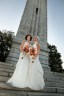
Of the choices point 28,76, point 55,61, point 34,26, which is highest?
point 34,26

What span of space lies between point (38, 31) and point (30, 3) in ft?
15.1

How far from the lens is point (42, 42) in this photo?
42.6 ft

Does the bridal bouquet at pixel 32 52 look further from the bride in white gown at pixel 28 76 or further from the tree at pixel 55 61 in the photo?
the tree at pixel 55 61

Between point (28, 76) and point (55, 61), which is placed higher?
point (55, 61)

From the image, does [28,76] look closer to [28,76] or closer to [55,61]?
[28,76]

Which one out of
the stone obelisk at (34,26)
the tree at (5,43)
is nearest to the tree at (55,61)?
the tree at (5,43)

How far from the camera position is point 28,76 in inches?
159

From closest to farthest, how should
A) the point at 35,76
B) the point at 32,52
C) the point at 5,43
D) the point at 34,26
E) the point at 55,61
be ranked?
the point at 35,76 → the point at 32,52 → the point at 34,26 → the point at 5,43 → the point at 55,61

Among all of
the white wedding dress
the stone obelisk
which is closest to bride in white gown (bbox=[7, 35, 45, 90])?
the white wedding dress

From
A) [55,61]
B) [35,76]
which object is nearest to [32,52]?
[35,76]

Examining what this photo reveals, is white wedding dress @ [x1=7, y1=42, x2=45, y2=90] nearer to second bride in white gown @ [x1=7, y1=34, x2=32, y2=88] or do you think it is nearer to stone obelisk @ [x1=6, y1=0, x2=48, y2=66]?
second bride in white gown @ [x1=7, y1=34, x2=32, y2=88]

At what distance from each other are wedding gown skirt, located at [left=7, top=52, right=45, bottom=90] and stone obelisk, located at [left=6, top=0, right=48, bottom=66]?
6.31 metres

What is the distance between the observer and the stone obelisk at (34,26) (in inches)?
439

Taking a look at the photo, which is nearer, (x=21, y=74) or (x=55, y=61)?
(x=21, y=74)
